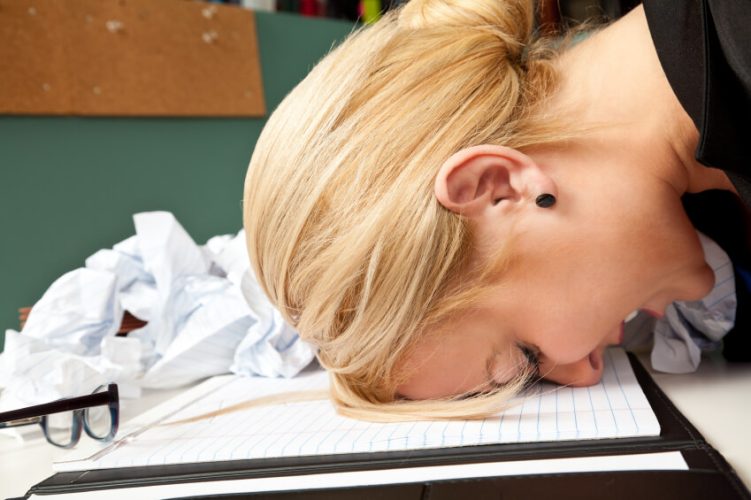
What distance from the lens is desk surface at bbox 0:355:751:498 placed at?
0.46 m

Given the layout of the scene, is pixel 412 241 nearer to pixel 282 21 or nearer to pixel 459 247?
pixel 459 247

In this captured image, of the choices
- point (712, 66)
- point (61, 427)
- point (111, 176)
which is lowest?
point (61, 427)

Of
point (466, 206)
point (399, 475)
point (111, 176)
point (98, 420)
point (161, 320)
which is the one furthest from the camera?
point (111, 176)

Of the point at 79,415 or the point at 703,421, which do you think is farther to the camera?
the point at 79,415

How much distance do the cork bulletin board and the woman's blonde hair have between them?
27.1 inches

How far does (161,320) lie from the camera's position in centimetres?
84

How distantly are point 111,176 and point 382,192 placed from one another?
826 mm

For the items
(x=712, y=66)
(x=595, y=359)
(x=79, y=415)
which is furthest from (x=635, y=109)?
(x=79, y=415)

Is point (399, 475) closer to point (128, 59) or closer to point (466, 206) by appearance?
point (466, 206)

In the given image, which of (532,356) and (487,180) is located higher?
(487,180)

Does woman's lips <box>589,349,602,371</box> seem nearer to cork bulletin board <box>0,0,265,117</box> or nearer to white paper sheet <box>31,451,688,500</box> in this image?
white paper sheet <box>31,451,688,500</box>

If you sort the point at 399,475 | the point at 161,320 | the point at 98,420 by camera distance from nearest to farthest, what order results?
the point at 399,475 → the point at 98,420 → the point at 161,320

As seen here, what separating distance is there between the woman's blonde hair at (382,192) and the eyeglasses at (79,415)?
177 millimetres

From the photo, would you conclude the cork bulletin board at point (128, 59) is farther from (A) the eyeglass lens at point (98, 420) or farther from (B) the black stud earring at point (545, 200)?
(B) the black stud earring at point (545, 200)
